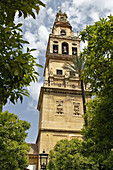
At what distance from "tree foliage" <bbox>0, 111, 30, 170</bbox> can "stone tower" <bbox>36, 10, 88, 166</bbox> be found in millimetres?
5526

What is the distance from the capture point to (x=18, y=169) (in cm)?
1591

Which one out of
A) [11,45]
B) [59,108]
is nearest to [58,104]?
[59,108]

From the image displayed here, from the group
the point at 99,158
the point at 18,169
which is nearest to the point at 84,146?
the point at 99,158

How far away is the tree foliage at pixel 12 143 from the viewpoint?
15414 mm

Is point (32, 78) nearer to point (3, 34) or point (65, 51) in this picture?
point (3, 34)

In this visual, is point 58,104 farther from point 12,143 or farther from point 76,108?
point 12,143

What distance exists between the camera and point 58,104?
2628 centimetres

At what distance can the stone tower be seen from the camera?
23859 millimetres

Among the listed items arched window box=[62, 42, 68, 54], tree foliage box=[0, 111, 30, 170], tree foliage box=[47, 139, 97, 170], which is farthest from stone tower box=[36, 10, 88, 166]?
tree foliage box=[47, 139, 97, 170]

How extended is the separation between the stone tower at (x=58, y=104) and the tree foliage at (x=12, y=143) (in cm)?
553

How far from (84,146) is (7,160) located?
631 centimetres

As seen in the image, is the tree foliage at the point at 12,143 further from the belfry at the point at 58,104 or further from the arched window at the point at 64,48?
the arched window at the point at 64,48

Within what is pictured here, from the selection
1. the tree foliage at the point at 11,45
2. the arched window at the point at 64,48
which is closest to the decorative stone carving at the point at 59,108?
the arched window at the point at 64,48

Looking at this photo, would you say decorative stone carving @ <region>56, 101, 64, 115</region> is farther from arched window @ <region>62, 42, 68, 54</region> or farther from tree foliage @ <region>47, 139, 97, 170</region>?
arched window @ <region>62, 42, 68, 54</region>
